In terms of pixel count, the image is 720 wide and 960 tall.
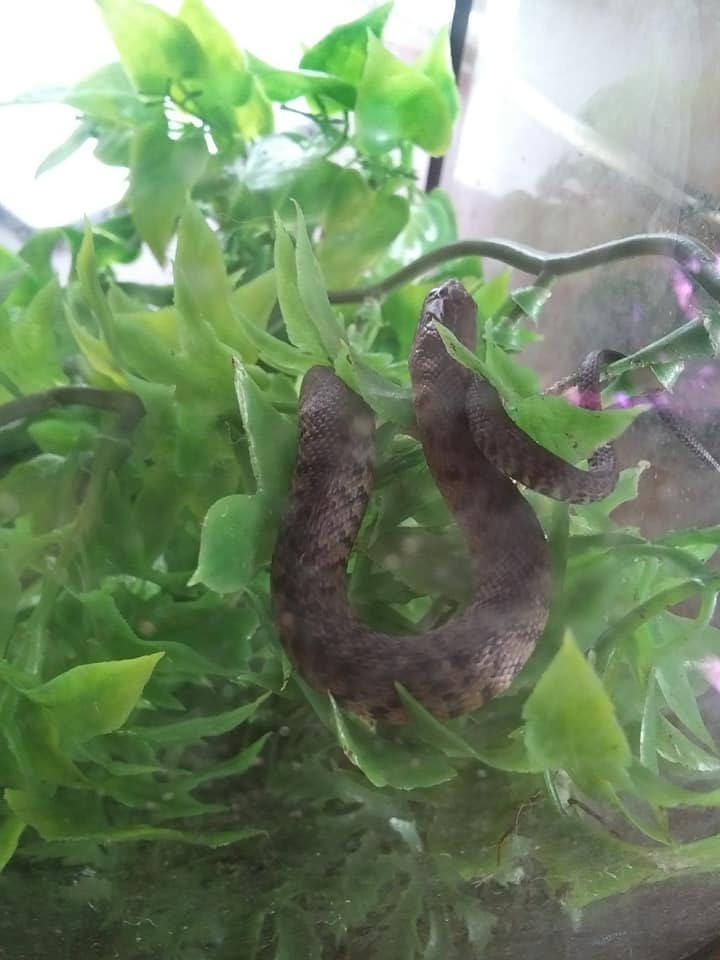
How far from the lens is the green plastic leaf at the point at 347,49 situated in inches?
27.6

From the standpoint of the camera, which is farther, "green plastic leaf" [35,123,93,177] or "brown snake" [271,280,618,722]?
"green plastic leaf" [35,123,93,177]

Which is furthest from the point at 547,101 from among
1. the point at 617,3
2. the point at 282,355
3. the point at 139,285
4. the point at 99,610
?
the point at 99,610

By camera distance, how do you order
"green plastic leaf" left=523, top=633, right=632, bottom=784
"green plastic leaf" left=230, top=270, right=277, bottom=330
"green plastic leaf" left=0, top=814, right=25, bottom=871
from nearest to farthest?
"green plastic leaf" left=523, top=633, right=632, bottom=784 < "green plastic leaf" left=0, top=814, right=25, bottom=871 < "green plastic leaf" left=230, top=270, right=277, bottom=330

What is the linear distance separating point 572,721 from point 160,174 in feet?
Result: 1.75

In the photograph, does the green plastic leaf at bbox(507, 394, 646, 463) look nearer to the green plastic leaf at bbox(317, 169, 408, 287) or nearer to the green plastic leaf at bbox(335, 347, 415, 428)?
the green plastic leaf at bbox(335, 347, 415, 428)

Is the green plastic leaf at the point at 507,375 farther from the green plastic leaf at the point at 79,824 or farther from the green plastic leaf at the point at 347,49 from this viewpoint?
the green plastic leaf at the point at 347,49

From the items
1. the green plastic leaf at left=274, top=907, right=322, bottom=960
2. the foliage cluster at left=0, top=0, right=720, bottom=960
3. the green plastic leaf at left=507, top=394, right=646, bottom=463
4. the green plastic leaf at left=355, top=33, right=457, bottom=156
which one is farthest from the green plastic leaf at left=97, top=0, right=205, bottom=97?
the green plastic leaf at left=274, top=907, right=322, bottom=960

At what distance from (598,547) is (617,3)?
515mm

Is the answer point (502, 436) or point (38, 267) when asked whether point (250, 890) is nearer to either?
point (502, 436)

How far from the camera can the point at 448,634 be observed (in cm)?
38

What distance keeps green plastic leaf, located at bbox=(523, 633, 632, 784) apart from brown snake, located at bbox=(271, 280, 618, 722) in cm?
6

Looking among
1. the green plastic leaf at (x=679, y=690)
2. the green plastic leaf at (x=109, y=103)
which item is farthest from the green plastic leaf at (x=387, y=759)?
the green plastic leaf at (x=109, y=103)

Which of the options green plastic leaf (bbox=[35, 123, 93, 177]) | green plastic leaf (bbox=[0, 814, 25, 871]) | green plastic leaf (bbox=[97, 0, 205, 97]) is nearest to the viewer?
green plastic leaf (bbox=[0, 814, 25, 871])

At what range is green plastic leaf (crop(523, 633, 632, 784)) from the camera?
28 centimetres
